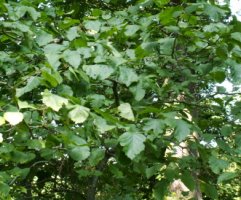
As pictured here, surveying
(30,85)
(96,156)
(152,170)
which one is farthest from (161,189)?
(30,85)

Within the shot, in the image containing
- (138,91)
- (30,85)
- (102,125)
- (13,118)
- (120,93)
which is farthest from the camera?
(120,93)

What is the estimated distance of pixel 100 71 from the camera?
2.17 m

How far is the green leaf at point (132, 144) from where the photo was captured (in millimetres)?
1780

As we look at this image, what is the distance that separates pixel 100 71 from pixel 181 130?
1.87 feet

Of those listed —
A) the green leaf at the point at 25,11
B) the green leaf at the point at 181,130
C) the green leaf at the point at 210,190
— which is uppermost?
the green leaf at the point at 25,11

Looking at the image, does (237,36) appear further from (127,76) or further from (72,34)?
(72,34)

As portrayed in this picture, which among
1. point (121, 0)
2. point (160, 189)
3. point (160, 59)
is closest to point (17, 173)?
point (160, 189)

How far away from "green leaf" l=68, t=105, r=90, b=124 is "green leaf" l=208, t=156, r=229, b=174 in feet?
3.21

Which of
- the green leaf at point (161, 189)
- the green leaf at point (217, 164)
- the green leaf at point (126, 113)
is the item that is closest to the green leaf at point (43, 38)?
the green leaf at point (126, 113)

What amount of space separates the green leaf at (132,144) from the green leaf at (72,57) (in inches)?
21.9

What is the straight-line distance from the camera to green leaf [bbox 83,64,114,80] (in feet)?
7.06

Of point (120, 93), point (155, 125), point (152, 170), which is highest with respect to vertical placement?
point (155, 125)

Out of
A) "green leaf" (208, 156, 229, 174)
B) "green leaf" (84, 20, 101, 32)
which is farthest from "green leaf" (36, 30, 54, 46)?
"green leaf" (208, 156, 229, 174)

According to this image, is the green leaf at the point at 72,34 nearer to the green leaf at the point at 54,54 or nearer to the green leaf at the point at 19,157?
the green leaf at the point at 54,54
